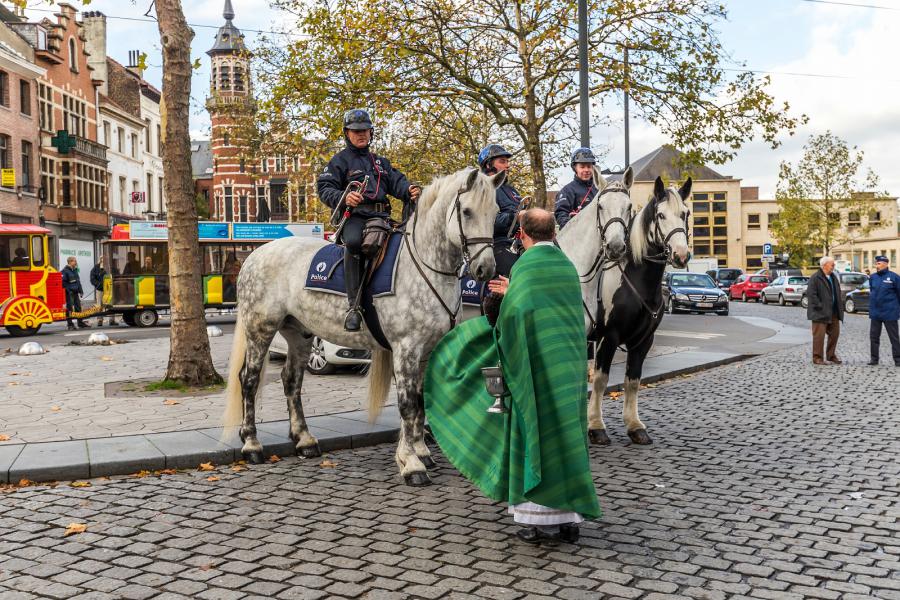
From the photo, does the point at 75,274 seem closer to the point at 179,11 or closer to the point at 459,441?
the point at 179,11

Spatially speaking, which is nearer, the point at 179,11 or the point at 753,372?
the point at 179,11

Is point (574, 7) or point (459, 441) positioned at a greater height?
point (574, 7)

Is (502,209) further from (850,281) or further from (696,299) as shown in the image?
(850,281)

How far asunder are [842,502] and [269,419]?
5.48 meters

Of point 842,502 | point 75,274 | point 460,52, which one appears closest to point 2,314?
point 75,274

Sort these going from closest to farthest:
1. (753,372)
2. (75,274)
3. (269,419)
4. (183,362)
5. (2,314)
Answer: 1. (269,419)
2. (183,362)
3. (753,372)
4. (2,314)
5. (75,274)

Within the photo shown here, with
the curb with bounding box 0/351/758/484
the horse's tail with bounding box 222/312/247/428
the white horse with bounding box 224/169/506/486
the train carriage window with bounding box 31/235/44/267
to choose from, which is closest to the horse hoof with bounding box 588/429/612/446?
the white horse with bounding box 224/169/506/486

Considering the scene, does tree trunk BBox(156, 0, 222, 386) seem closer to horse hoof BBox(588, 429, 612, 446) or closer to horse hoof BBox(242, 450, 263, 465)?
horse hoof BBox(242, 450, 263, 465)

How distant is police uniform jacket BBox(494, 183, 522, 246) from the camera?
7602 mm

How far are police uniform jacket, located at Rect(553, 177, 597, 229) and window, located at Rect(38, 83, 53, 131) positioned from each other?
4003 cm

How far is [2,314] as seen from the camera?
877 inches

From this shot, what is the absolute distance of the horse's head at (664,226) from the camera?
7.39m

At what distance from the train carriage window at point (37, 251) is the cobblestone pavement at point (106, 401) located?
9203mm

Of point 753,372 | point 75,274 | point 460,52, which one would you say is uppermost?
point 460,52
